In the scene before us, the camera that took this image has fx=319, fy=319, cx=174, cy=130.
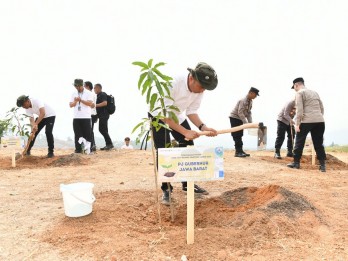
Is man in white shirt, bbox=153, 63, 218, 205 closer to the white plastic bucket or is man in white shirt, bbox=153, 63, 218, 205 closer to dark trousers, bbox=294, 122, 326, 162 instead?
the white plastic bucket

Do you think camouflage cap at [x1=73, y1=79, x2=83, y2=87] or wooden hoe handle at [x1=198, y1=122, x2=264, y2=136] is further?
camouflage cap at [x1=73, y1=79, x2=83, y2=87]

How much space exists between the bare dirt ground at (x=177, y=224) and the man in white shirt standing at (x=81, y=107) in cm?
279

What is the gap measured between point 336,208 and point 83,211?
2668 mm

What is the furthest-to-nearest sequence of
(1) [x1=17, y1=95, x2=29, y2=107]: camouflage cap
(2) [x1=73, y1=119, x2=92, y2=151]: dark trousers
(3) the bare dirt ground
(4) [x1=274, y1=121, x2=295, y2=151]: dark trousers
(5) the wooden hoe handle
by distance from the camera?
(4) [x1=274, y1=121, x2=295, y2=151]: dark trousers → (2) [x1=73, y1=119, x2=92, y2=151]: dark trousers → (1) [x1=17, y1=95, x2=29, y2=107]: camouflage cap → (5) the wooden hoe handle → (3) the bare dirt ground

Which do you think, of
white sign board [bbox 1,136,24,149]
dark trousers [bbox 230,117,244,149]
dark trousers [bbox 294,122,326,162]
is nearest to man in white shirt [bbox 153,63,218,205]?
dark trousers [bbox 294,122,326,162]

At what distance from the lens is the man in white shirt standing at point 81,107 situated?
7410mm

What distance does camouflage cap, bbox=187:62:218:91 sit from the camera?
2979 millimetres

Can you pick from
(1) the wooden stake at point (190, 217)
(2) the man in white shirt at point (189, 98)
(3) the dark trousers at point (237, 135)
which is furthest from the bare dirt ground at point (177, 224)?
(3) the dark trousers at point (237, 135)

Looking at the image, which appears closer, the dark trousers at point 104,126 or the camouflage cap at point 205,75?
the camouflage cap at point 205,75

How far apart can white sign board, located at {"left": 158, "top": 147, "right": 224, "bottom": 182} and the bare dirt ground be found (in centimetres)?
52

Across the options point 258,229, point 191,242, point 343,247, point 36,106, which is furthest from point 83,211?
point 36,106

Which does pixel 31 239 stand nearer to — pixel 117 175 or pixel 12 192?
pixel 12 192

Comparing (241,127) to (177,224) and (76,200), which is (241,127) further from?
(76,200)

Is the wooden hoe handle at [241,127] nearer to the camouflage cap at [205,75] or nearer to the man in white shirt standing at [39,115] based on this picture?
the camouflage cap at [205,75]
